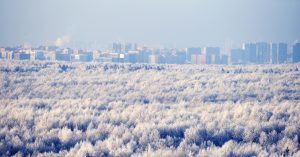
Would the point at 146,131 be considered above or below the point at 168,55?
below

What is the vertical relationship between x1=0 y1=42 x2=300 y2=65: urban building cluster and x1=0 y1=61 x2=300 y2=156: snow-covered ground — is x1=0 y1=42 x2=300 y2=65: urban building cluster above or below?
above

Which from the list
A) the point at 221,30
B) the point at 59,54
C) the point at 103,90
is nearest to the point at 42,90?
the point at 103,90

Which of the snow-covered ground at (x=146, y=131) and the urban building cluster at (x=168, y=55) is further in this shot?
the urban building cluster at (x=168, y=55)

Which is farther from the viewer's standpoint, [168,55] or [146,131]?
[168,55]

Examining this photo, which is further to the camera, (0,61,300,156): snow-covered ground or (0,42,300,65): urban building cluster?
(0,42,300,65): urban building cluster

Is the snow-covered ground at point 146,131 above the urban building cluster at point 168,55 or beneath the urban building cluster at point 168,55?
beneath

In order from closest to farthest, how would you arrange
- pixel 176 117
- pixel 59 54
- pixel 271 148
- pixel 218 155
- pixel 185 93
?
pixel 218 155 → pixel 271 148 → pixel 176 117 → pixel 185 93 → pixel 59 54

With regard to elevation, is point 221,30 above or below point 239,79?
above

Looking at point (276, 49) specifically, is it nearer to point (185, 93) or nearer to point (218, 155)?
point (185, 93)
